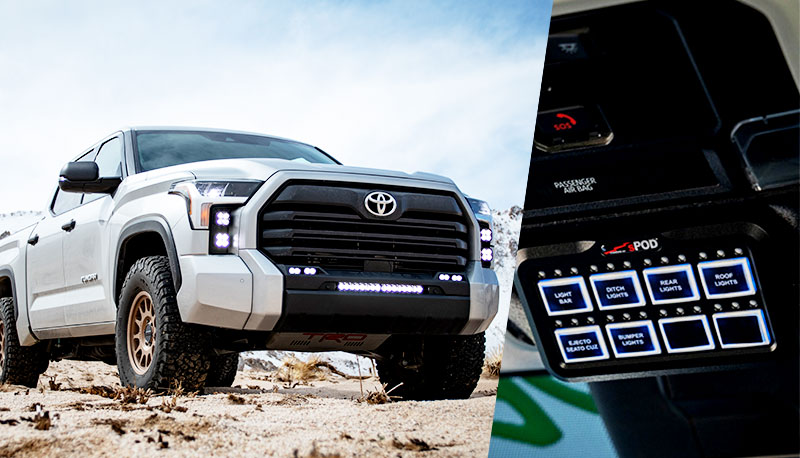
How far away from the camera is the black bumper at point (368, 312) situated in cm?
290

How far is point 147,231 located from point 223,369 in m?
2.29

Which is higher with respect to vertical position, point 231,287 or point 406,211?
point 406,211

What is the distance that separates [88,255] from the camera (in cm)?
405

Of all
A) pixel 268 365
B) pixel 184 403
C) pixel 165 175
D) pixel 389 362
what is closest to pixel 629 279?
pixel 184 403

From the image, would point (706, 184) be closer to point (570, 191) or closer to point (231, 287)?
point (570, 191)

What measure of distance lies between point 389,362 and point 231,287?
1281 mm

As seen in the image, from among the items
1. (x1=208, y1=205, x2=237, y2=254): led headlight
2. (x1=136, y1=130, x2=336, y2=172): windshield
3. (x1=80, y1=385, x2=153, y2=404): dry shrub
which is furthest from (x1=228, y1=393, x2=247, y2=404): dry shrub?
(x1=136, y1=130, x2=336, y2=172): windshield

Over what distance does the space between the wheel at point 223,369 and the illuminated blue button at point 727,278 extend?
15.8 ft

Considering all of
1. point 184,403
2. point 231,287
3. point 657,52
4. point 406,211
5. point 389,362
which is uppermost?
point 657,52

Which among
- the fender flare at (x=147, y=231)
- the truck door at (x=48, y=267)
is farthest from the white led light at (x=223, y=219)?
the truck door at (x=48, y=267)

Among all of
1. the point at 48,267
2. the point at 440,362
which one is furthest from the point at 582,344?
the point at 48,267

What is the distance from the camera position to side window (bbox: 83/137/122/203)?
4129 millimetres

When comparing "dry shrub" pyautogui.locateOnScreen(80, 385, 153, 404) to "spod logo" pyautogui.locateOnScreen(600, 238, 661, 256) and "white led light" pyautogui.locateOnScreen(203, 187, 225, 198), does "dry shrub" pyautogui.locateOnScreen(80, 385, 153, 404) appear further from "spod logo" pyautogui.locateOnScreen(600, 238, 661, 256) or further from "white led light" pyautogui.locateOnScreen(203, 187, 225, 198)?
"spod logo" pyautogui.locateOnScreen(600, 238, 661, 256)

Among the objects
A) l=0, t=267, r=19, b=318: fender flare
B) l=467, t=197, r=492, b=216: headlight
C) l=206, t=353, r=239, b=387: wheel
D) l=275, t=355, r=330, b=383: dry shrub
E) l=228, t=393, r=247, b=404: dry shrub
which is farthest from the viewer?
l=275, t=355, r=330, b=383: dry shrub
